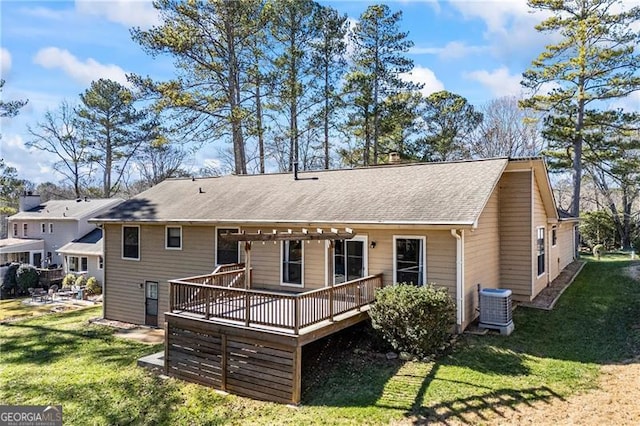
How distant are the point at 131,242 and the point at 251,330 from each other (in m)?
9.55

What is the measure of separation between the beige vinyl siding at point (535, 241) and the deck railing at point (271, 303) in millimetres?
5548

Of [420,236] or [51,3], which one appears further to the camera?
[420,236]

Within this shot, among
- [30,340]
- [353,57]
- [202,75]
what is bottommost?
[30,340]

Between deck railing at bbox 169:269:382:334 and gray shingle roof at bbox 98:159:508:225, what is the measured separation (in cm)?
199

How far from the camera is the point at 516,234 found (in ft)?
41.5

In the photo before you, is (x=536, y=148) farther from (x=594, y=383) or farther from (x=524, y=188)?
(x=594, y=383)

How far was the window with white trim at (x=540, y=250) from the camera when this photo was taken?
44.4ft

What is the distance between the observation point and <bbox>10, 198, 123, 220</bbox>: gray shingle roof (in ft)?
101

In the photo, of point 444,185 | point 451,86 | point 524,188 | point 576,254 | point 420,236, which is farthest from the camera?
point 451,86

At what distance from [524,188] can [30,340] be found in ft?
55.8

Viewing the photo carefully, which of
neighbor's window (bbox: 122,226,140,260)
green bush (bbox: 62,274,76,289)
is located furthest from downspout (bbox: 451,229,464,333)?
green bush (bbox: 62,274,76,289)

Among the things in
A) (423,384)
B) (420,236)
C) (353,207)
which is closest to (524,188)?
(420,236)

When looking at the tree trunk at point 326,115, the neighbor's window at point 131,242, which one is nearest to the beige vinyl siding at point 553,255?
the tree trunk at point 326,115

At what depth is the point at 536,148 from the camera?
104 feet
